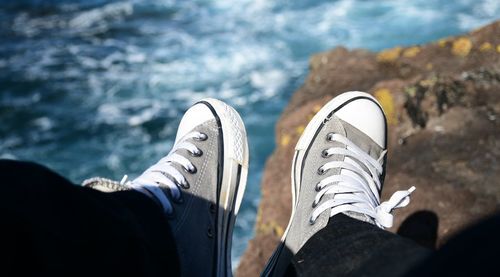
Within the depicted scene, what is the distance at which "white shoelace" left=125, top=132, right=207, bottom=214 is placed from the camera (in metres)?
1.70

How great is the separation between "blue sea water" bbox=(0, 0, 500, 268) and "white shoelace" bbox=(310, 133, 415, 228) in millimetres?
1993

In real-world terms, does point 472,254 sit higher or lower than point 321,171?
higher

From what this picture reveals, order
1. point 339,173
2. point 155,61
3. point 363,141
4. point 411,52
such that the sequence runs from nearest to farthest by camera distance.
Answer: point 339,173, point 363,141, point 411,52, point 155,61

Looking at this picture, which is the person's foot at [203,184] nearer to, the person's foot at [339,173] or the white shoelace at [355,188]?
the person's foot at [339,173]

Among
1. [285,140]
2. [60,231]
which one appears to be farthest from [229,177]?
[60,231]

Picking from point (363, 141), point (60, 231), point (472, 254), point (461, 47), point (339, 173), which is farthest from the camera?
point (461, 47)

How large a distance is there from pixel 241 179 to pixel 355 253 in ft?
2.95

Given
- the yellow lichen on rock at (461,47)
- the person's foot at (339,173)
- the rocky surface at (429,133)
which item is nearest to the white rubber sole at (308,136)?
the person's foot at (339,173)

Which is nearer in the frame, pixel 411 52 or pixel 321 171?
pixel 321 171

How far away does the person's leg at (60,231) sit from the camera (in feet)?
3.29

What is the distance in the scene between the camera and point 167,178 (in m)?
1.91

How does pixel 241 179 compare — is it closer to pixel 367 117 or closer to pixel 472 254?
pixel 367 117

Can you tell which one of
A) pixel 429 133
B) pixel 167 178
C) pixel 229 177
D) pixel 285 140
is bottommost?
pixel 285 140

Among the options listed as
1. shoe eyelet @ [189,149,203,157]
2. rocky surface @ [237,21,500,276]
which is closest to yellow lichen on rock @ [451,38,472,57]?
rocky surface @ [237,21,500,276]
